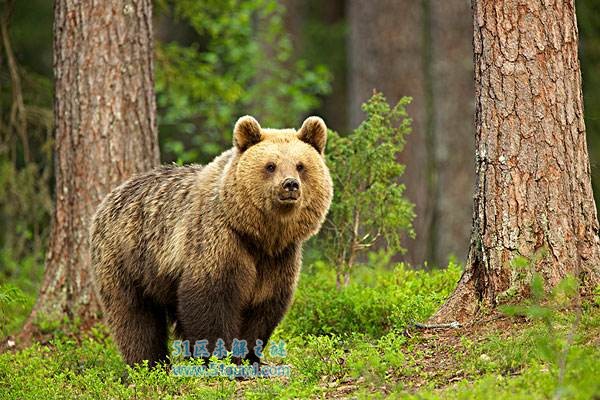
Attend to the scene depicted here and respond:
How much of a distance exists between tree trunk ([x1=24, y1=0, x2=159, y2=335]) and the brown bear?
4.63 ft

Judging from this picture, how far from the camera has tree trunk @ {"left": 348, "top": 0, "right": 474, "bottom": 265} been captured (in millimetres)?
17859

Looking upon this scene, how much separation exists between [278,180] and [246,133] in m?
0.55

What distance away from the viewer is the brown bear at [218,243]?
303 inches

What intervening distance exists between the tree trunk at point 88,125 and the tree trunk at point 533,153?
403 centimetres

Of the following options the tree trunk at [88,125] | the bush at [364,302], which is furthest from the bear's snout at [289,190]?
the tree trunk at [88,125]

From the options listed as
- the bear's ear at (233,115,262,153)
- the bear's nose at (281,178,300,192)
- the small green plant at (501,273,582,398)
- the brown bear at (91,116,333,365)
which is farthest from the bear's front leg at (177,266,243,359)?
the small green plant at (501,273,582,398)

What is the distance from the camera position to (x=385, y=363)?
22.2 feet

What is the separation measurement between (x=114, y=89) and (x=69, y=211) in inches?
51.3

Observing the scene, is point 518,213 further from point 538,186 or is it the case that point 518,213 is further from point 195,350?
point 195,350

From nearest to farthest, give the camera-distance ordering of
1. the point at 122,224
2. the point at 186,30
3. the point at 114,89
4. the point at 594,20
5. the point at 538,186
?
the point at 538,186
the point at 122,224
the point at 114,89
the point at 594,20
the point at 186,30

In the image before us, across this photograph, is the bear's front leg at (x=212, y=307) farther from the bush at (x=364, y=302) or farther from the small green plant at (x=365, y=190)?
the small green plant at (x=365, y=190)

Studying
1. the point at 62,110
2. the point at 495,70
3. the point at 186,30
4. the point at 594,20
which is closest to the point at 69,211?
the point at 62,110

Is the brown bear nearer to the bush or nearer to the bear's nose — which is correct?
the bear's nose

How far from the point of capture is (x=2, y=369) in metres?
8.12
